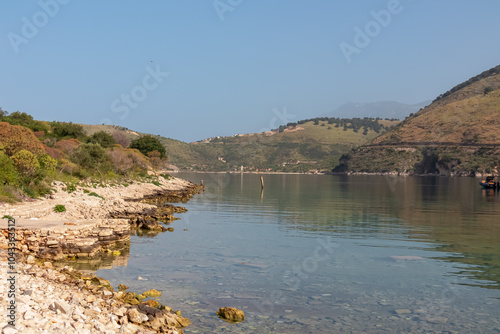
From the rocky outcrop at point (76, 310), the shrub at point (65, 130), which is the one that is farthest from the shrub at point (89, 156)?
the rocky outcrop at point (76, 310)

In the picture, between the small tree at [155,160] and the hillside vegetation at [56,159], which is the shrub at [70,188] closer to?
the hillside vegetation at [56,159]

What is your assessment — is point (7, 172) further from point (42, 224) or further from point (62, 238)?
point (62, 238)

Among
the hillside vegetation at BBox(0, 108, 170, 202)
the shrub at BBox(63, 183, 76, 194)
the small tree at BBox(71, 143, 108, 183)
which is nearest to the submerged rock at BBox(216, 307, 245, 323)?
the hillside vegetation at BBox(0, 108, 170, 202)

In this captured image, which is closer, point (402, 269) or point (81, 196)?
point (402, 269)

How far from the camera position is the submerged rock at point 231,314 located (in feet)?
44.9

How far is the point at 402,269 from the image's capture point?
20656 mm

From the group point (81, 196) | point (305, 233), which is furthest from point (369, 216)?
point (81, 196)

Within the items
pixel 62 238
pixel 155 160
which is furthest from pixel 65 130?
pixel 62 238

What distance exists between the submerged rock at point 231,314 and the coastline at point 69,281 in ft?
3.99

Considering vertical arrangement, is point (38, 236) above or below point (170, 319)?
above

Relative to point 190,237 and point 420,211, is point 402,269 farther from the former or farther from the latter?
point 420,211

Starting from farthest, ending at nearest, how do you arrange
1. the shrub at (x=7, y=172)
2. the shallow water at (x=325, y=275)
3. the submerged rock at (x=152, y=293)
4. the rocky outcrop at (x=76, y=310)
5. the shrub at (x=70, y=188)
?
the shrub at (x=70, y=188)
the shrub at (x=7, y=172)
the submerged rock at (x=152, y=293)
the shallow water at (x=325, y=275)
the rocky outcrop at (x=76, y=310)

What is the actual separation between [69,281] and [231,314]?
230 inches

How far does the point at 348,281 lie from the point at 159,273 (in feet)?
25.8
